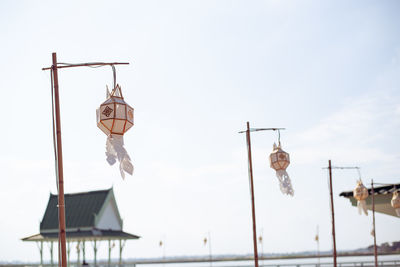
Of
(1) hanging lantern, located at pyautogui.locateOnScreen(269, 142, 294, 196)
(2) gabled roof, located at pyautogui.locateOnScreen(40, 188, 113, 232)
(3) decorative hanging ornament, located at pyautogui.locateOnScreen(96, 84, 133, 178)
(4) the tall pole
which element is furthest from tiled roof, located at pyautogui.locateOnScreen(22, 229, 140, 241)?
(4) the tall pole

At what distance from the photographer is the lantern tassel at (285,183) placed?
15.4 m

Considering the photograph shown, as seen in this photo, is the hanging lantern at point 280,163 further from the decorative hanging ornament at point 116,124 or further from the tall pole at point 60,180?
the tall pole at point 60,180

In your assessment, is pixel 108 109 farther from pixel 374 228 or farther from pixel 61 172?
pixel 374 228

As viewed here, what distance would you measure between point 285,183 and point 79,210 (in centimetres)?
2444

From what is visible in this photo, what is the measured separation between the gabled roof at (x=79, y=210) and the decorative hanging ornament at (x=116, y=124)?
27.1 metres

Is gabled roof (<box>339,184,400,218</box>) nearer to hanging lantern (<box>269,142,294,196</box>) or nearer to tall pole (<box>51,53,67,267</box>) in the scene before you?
hanging lantern (<box>269,142,294,196</box>)

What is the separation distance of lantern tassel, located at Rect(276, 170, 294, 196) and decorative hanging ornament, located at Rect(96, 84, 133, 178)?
283 inches

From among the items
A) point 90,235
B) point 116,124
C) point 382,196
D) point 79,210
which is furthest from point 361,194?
point 79,210

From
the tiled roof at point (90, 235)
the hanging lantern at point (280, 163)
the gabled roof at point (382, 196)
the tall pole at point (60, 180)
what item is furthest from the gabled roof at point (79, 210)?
the tall pole at point (60, 180)

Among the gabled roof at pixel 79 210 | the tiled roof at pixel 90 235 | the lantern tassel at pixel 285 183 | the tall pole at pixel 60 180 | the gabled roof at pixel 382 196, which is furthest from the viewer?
the gabled roof at pixel 79 210

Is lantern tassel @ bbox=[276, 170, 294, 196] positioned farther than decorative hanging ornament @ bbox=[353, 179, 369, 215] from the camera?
No

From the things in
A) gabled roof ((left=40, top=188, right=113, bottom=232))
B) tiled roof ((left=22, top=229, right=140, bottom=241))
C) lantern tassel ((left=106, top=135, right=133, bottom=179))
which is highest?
lantern tassel ((left=106, top=135, right=133, bottom=179))

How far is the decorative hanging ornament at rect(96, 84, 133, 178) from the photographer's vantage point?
9.39 m

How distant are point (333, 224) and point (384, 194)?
47.2 feet
